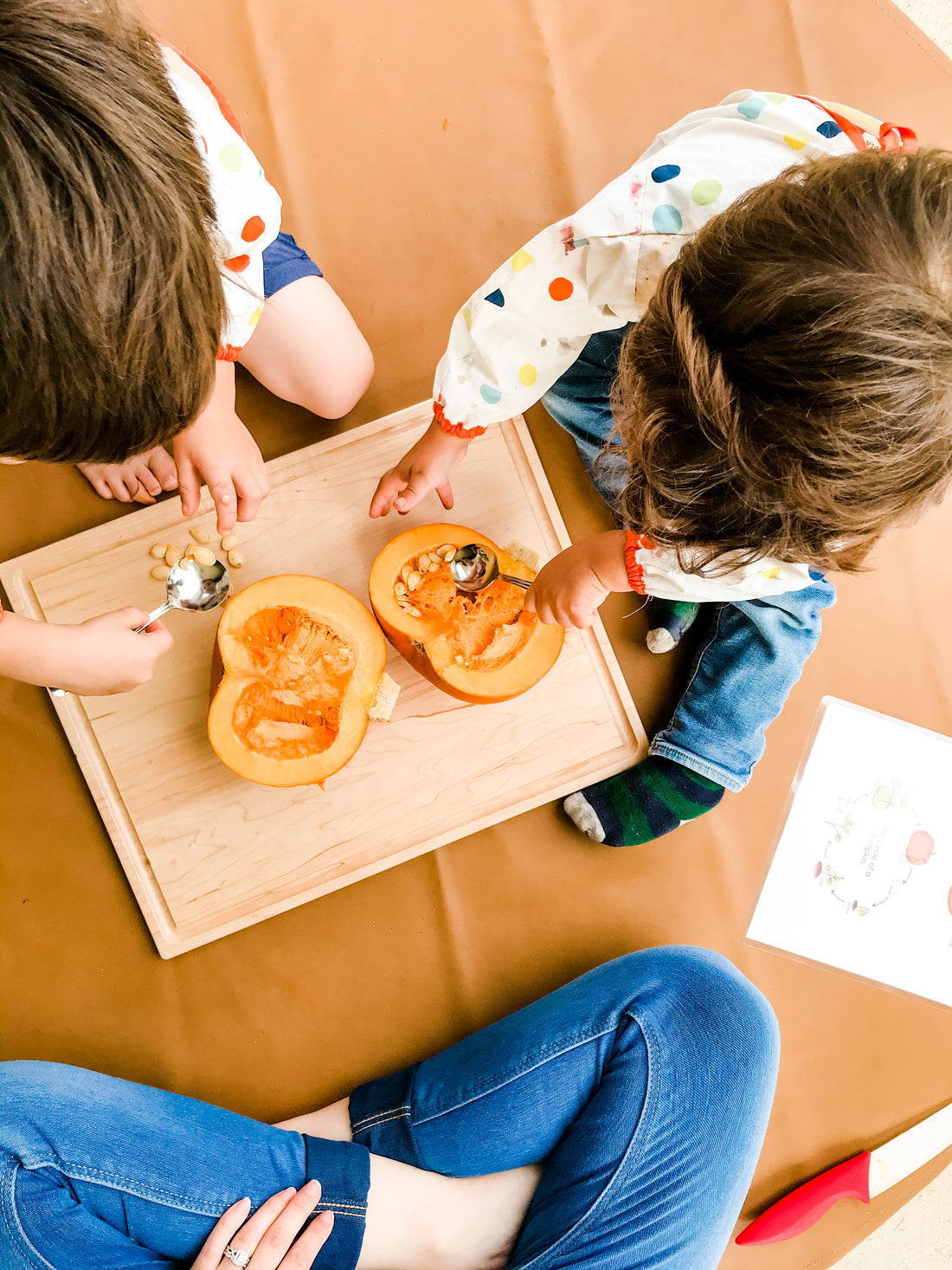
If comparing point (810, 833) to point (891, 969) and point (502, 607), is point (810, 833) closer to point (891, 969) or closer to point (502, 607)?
point (891, 969)

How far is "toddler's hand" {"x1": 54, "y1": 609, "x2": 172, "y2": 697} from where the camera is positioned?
0.72 m

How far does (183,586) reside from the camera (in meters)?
0.79

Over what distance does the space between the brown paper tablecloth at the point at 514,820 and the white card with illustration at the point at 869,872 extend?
0.03 metres

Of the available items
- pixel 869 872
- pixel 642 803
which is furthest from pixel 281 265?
pixel 869 872

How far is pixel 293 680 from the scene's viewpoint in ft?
2.50

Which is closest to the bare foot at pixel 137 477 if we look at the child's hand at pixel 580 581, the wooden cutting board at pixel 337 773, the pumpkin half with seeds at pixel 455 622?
the wooden cutting board at pixel 337 773

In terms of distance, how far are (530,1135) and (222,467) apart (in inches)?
28.7

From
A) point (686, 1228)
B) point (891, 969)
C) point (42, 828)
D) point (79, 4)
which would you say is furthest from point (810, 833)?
point (79, 4)

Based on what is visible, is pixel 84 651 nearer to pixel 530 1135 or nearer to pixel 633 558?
pixel 633 558

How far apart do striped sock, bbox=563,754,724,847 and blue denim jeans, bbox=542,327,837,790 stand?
0.05 feet

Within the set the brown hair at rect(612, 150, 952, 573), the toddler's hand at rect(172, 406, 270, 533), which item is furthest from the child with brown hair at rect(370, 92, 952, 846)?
the toddler's hand at rect(172, 406, 270, 533)

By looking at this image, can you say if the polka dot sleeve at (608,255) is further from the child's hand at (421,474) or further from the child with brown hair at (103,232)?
the child with brown hair at (103,232)

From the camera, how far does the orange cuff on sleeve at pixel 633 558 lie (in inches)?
27.1

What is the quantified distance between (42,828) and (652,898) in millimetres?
656
